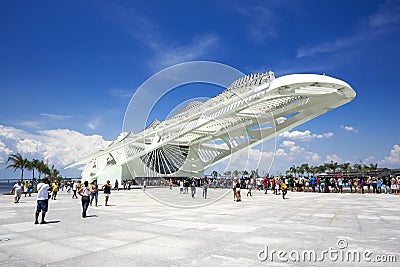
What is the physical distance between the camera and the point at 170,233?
270 inches

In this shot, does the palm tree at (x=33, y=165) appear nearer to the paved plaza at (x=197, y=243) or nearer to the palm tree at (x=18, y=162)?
the palm tree at (x=18, y=162)

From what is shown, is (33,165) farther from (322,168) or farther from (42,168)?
(322,168)

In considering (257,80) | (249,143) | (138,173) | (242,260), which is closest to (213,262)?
(242,260)

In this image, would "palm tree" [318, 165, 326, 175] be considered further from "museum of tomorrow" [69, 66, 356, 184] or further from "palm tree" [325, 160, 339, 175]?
"museum of tomorrow" [69, 66, 356, 184]

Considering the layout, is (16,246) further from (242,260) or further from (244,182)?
(244,182)

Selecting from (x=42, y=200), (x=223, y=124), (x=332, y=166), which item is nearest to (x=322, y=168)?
(x=332, y=166)

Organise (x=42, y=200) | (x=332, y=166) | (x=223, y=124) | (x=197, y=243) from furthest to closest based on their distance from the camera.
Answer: (x=332, y=166) < (x=223, y=124) < (x=42, y=200) < (x=197, y=243)

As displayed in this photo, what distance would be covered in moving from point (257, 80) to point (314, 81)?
19.2 feet

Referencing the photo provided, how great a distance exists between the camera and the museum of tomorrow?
2778cm

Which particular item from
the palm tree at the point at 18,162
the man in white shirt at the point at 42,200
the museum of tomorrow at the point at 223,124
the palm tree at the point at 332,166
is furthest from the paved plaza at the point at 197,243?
the palm tree at the point at 332,166

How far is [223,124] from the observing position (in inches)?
1614

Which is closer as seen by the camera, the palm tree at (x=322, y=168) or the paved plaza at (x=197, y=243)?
the paved plaza at (x=197, y=243)

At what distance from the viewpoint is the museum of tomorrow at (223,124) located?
1094 inches

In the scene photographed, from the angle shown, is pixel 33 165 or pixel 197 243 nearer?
pixel 197 243
